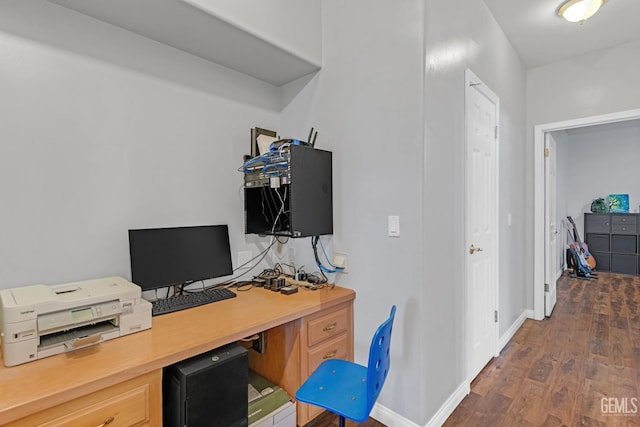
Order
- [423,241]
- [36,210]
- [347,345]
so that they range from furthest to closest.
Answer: [347,345]
[423,241]
[36,210]

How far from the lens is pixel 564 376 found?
2.36 m

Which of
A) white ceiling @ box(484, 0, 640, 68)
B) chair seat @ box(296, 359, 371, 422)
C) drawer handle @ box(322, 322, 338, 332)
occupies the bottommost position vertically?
chair seat @ box(296, 359, 371, 422)

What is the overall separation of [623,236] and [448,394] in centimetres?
623

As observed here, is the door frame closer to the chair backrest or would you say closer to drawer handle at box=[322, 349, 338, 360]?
drawer handle at box=[322, 349, 338, 360]

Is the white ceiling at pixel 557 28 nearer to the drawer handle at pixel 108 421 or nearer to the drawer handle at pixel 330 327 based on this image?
the drawer handle at pixel 330 327

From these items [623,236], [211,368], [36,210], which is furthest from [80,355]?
[623,236]

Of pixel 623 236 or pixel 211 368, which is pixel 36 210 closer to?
pixel 211 368

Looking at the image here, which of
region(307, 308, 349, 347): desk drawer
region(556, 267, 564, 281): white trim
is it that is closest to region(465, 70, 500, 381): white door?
region(307, 308, 349, 347): desk drawer

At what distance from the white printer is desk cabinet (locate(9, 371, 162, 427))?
237mm

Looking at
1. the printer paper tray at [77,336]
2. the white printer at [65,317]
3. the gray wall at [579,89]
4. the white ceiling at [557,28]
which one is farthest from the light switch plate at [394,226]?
the gray wall at [579,89]

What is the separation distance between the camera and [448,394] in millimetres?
1965

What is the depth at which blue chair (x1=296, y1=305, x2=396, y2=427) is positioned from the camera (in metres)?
1.24

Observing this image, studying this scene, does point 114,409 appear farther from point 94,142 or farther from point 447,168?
point 447,168

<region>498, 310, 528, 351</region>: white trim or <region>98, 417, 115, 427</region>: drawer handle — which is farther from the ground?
<region>98, 417, 115, 427</region>: drawer handle
